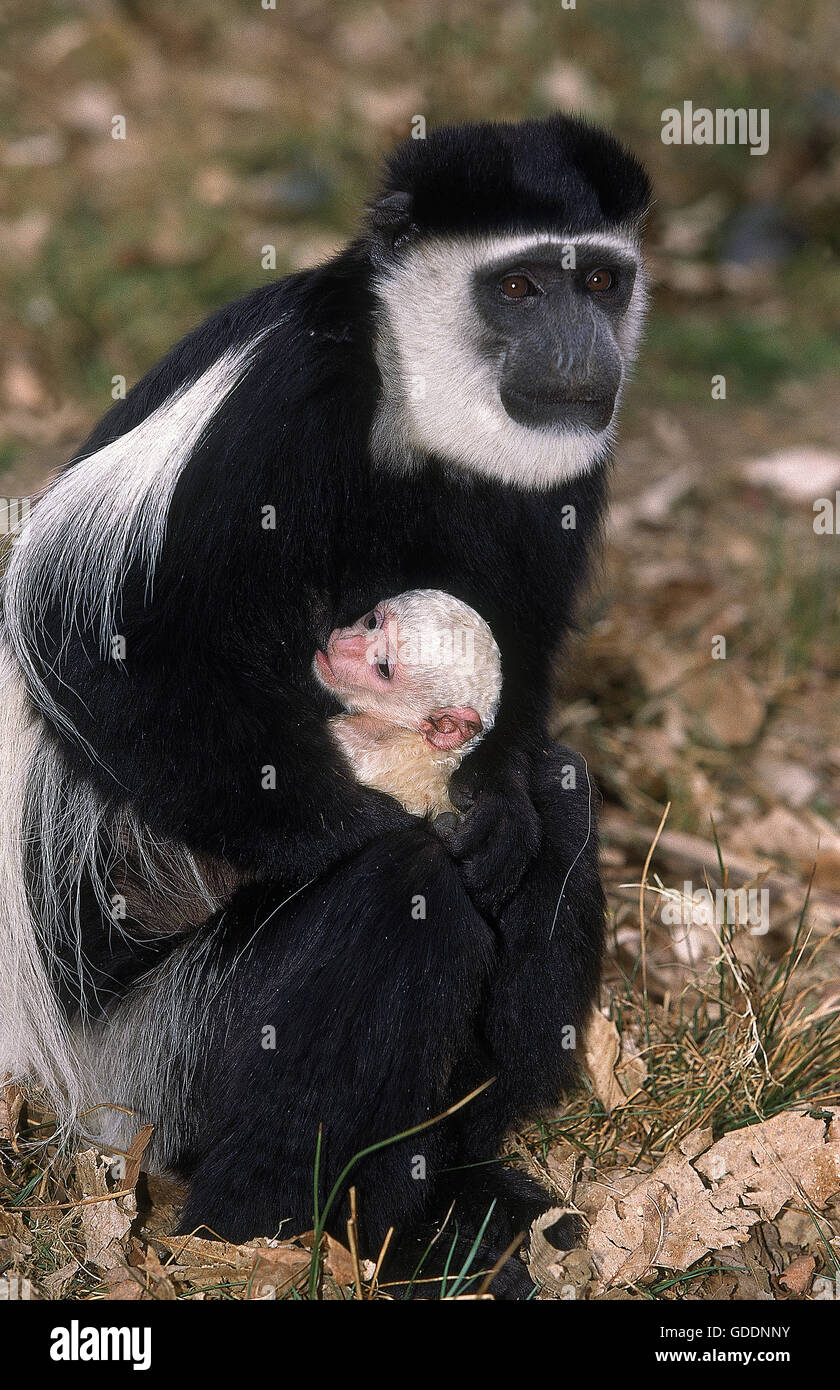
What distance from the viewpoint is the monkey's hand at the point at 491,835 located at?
10.2 ft

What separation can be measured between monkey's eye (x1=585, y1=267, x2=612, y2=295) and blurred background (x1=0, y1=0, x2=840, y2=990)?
1104 millimetres

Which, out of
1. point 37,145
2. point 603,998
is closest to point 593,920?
point 603,998

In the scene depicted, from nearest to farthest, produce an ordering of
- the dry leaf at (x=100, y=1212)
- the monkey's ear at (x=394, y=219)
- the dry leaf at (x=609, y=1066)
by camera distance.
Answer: the dry leaf at (x=100, y=1212) → the monkey's ear at (x=394, y=219) → the dry leaf at (x=609, y=1066)

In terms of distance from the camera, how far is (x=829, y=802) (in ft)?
16.5

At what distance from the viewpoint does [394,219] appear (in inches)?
129

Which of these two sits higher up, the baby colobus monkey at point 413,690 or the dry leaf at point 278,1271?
the baby colobus monkey at point 413,690

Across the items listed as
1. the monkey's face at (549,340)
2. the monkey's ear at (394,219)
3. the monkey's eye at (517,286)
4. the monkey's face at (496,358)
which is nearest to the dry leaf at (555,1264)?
the monkey's face at (496,358)

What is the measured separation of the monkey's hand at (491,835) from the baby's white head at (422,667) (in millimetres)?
126

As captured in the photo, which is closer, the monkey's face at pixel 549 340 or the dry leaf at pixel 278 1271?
the dry leaf at pixel 278 1271

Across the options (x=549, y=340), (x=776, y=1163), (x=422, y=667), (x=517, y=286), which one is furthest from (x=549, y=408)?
(x=776, y=1163)

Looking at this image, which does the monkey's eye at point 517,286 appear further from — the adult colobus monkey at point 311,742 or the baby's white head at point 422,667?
the baby's white head at point 422,667

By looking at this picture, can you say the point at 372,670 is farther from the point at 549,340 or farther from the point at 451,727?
the point at 549,340

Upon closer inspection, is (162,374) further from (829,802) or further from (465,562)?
(829,802)

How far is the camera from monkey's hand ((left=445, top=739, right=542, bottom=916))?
3.10 meters
